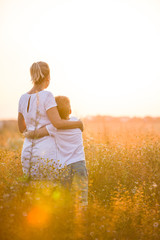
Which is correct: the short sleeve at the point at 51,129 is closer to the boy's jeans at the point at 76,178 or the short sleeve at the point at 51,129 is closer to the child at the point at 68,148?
the child at the point at 68,148

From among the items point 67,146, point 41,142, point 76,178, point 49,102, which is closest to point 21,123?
point 41,142

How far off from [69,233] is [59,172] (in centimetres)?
98

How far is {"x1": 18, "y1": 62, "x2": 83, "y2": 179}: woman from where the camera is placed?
4.00 metres

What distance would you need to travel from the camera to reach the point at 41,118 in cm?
417

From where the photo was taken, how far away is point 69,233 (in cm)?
309

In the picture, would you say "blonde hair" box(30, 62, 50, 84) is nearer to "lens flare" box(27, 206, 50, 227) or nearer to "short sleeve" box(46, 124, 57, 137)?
"short sleeve" box(46, 124, 57, 137)

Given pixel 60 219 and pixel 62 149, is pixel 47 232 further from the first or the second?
pixel 62 149

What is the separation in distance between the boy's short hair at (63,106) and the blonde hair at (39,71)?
0.42 m

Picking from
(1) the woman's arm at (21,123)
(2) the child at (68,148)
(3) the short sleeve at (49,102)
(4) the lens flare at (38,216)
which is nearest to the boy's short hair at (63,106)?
(2) the child at (68,148)

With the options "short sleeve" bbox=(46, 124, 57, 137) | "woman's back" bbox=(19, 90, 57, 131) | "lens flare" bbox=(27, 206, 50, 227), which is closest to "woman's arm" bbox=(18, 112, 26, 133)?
"woman's back" bbox=(19, 90, 57, 131)

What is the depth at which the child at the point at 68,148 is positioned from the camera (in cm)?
407

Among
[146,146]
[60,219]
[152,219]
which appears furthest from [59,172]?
[146,146]

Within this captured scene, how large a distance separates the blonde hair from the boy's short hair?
1.39ft

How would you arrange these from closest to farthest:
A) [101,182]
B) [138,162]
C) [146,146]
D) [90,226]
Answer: [90,226]
[101,182]
[138,162]
[146,146]
